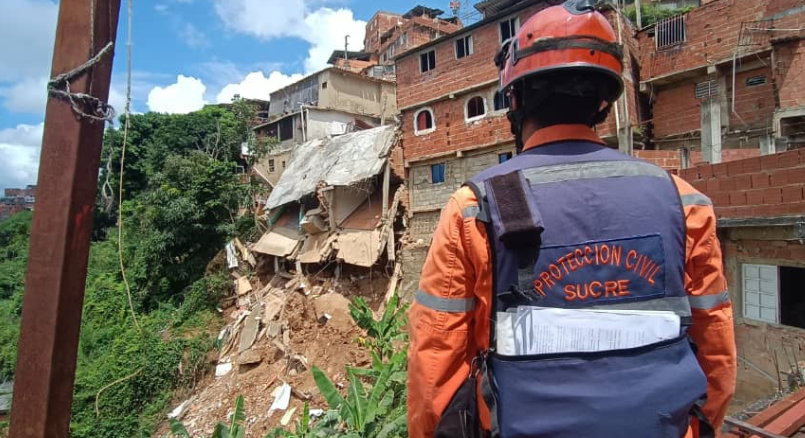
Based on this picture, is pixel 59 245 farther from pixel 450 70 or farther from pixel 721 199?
pixel 450 70

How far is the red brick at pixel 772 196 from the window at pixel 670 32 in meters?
10.0

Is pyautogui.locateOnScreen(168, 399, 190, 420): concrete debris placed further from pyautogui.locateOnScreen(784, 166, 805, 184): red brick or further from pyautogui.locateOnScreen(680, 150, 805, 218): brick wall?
pyautogui.locateOnScreen(784, 166, 805, 184): red brick

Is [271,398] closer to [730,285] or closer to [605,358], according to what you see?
[730,285]

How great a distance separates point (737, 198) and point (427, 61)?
10473mm

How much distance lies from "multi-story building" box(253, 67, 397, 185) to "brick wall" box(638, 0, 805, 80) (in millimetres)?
13888

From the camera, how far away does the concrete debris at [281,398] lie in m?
9.18

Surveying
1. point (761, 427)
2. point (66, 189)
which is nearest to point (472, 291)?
point (66, 189)

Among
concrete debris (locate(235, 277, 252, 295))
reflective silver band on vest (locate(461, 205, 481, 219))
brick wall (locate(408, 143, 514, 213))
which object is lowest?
concrete debris (locate(235, 277, 252, 295))

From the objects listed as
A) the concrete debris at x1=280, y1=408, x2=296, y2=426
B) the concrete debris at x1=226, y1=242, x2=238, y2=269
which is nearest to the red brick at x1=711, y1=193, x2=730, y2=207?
the concrete debris at x1=280, y1=408, x2=296, y2=426

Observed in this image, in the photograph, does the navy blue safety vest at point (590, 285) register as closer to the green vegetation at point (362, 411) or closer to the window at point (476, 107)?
the green vegetation at point (362, 411)

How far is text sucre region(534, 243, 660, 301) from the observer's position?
1.22 metres

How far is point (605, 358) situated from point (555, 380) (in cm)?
16

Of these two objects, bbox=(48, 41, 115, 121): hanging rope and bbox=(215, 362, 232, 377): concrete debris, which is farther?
bbox=(215, 362, 232, 377): concrete debris

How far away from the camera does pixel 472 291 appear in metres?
1.35
